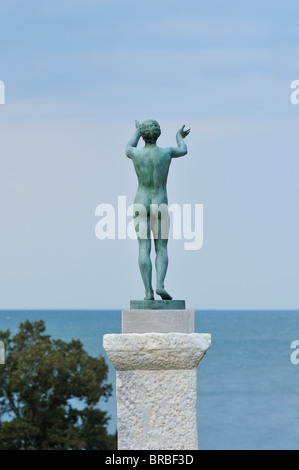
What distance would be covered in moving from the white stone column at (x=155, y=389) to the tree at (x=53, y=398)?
10.9m

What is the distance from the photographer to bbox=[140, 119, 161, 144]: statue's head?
12.7 meters

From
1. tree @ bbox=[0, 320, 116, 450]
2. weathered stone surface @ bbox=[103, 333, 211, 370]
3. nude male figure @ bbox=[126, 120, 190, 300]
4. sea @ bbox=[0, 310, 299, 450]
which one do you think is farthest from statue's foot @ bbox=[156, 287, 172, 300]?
sea @ bbox=[0, 310, 299, 450]

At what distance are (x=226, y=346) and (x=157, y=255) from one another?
6531 cm

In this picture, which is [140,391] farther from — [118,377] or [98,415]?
[98,415]

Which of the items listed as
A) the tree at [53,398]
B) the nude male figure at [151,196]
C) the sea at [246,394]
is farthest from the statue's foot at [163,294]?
the sea at [246,394]

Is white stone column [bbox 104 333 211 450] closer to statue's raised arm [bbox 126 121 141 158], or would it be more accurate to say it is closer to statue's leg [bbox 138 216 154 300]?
statue's leg [bbox 138 216 154 300]

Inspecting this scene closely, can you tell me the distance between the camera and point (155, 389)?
1233 centimetres

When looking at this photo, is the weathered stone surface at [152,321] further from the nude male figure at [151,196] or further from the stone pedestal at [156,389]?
the nude male figure at [151,196]

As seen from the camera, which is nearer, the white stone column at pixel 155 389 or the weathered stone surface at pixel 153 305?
the white stone column at pixel 155 389

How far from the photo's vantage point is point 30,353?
23672mm

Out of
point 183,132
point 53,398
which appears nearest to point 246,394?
point 53,398

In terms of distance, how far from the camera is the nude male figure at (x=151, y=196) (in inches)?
494

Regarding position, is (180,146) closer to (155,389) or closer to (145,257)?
(145,257)
